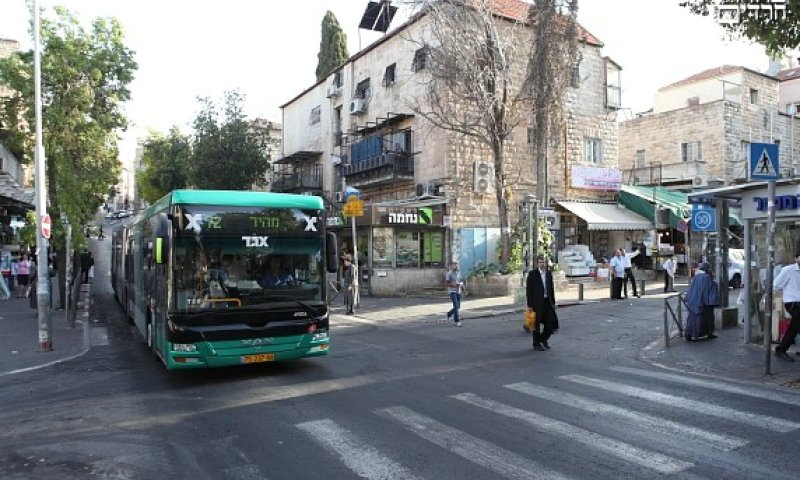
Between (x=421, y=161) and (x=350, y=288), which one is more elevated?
(x=421, y=161)

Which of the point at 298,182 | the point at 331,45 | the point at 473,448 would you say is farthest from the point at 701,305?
the point at 331,45

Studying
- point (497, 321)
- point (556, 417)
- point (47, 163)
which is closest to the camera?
point (556, 417)

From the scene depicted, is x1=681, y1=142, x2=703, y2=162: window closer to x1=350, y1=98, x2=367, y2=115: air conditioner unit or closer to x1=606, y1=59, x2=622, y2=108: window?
x1=606, y1=59, x2=622, y2=108: window

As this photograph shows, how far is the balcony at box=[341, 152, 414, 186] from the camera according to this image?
86.2ft

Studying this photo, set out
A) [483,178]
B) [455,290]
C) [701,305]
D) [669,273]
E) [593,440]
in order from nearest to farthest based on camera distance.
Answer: [593,440] → [701,305] → [455,290] → [669,273] → [483,178]

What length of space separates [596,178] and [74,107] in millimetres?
21582

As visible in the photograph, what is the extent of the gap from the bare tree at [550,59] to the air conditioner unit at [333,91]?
12807 millimetres

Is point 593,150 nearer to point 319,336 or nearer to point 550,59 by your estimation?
point 550,59

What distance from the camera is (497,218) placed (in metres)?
25.9

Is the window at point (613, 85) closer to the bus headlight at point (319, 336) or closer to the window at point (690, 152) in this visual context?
the window at point (690, 152)

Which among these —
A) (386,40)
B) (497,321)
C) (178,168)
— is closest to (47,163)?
(497,321)

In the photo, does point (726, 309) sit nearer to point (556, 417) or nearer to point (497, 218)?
point (556, 417)

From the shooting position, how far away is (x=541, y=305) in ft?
37.4

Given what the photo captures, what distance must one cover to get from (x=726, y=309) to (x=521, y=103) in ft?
42.4
